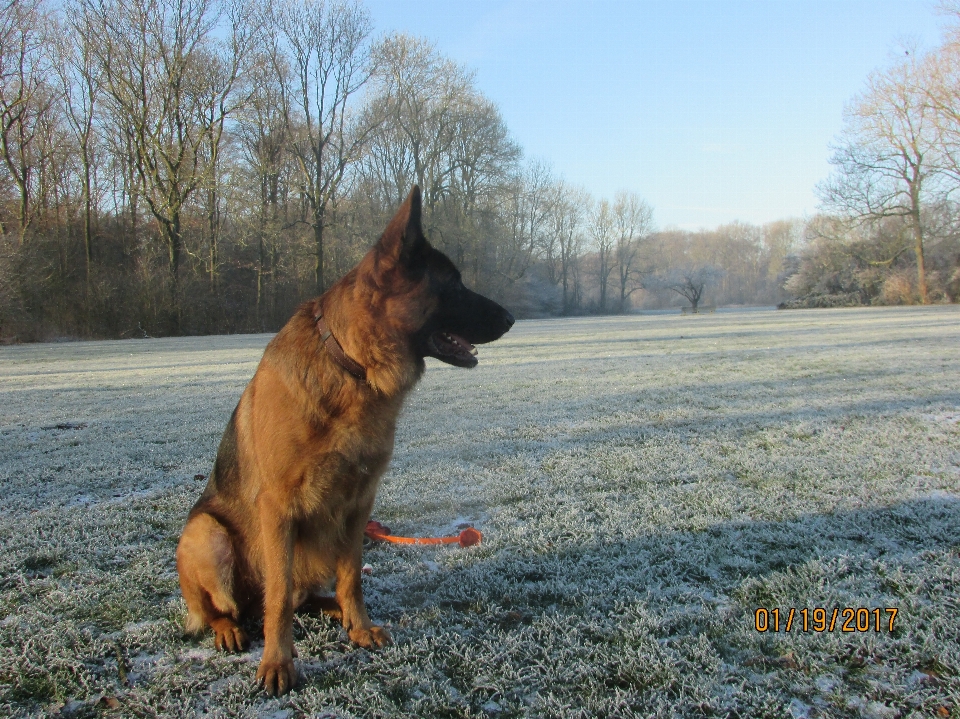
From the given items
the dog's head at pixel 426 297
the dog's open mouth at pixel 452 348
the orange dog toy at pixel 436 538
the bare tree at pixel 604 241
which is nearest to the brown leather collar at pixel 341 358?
the dog's head at pixel 426 297

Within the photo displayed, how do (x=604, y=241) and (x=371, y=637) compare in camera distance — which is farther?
(x=604, y=241)

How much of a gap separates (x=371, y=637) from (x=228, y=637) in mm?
611

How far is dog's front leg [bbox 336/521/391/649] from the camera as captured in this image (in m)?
2.45

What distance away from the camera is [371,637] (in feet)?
7.98

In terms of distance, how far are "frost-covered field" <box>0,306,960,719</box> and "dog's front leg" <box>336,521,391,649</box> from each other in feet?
0.22

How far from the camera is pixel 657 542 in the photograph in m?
3.29

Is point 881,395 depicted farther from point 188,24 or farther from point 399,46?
point 399,46

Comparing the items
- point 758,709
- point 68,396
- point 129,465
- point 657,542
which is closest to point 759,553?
point 657,542

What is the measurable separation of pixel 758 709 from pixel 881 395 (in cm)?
700

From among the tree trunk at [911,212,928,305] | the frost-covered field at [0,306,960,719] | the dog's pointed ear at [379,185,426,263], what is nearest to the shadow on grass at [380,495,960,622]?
the frost-covered field at [0,306,960,719]

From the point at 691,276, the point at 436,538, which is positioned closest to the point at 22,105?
the point at 436,538
